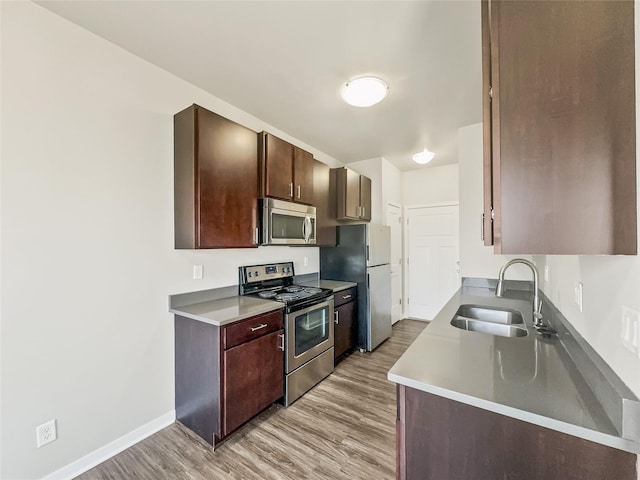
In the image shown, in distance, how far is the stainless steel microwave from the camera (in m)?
2.51

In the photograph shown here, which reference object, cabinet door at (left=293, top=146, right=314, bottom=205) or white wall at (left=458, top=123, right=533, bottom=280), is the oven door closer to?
cabinet door at (left=293, top=146, right=314, bottom=205)

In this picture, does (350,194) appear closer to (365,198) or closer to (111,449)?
(365,198)

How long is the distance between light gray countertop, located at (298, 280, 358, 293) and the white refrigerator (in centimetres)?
11

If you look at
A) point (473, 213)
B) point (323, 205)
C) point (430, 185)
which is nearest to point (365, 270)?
point (323, 205)

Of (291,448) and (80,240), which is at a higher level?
(80,240)

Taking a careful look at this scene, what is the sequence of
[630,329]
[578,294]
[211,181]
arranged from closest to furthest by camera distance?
1. [630,329]
2. [578,294]
3. [211,181]

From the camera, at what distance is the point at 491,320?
77.9 inches

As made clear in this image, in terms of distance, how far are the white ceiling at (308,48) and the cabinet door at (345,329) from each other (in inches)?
83.5

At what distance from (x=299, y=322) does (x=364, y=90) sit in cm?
200

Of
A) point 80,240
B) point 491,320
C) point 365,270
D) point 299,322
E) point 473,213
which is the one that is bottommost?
point 299,322

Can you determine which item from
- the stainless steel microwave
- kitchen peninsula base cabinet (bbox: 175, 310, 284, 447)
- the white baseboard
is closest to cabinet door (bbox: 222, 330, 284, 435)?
kitchen peninsula base cabinet (bbox: 175, 310, 284, 447)

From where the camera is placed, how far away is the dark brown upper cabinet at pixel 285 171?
8.26 ft

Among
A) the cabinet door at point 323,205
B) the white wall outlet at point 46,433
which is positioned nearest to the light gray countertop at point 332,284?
the cabinet door at point 323,205

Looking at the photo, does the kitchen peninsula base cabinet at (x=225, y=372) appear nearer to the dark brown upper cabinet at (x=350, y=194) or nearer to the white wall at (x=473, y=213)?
the dark brown upper cabinet at (x=350, y=194)
